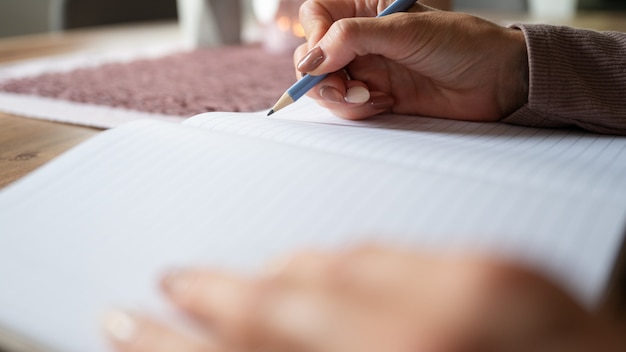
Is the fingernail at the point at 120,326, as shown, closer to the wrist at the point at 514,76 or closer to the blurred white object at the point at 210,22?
the wrist at the point at 514,76

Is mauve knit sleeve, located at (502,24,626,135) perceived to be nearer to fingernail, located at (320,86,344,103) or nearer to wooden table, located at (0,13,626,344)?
fingernail, located at (320,86,344,103)

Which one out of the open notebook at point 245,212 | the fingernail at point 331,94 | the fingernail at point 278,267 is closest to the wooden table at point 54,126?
the open notebook at point 245,212

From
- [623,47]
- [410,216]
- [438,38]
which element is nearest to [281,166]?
[410,216]

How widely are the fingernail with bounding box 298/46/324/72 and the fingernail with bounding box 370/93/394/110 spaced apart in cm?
7

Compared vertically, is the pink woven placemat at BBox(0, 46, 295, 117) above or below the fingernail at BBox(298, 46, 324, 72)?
below

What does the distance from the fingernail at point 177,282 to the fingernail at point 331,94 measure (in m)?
0.33

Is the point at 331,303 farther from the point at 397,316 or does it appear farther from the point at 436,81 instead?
the point at 436,81

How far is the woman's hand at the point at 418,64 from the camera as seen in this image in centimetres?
54

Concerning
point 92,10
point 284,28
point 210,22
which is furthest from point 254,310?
point 92,10

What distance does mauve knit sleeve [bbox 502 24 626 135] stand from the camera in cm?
54

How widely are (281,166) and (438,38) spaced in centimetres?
25

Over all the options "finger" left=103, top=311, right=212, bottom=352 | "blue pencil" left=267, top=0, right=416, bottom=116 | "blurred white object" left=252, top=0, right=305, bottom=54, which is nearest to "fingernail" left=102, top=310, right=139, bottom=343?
"finger" left=103, top=311, right=212, bottom=352

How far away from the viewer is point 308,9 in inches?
25.5

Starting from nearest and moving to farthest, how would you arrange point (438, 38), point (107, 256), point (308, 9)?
1. point (107, 256)
2. point (438, 38)
3. point (308, 9)
